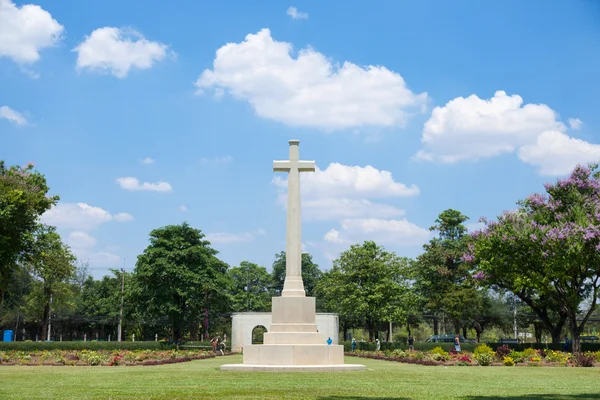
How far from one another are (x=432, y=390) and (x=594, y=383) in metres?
6.17

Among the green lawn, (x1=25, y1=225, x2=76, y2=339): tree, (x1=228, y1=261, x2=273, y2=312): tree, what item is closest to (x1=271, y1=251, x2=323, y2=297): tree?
(x1=228, y1=261, x2=273, y2=312): tree

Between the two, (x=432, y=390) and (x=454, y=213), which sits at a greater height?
(x=454, y=213)

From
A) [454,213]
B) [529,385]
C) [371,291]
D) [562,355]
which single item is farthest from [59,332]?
[529,385]

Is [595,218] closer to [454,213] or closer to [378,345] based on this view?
[378,345]

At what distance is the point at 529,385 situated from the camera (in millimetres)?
16641

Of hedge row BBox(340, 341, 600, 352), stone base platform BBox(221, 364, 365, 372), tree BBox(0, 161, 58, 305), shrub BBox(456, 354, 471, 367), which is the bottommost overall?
hedge row BBox(340, 341, 600, 352)

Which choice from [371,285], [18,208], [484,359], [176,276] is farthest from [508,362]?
[176,276]

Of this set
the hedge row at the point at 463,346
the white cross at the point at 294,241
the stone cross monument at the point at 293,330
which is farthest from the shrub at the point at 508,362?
the hedge row at the point at 463,346

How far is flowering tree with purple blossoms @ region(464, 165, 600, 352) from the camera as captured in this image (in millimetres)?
33219

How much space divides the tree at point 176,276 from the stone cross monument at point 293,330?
29.3 m

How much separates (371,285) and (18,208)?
31308mm

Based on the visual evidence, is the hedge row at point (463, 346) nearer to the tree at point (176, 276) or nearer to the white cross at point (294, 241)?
the tree at point (176, 276)

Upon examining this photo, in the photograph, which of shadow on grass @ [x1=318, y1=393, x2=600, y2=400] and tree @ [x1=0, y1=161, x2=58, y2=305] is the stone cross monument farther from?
tree @ [x1=0, y1=161, x2=58, y2=305]

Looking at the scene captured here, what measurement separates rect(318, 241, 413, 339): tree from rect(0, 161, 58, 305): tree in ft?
88.8
